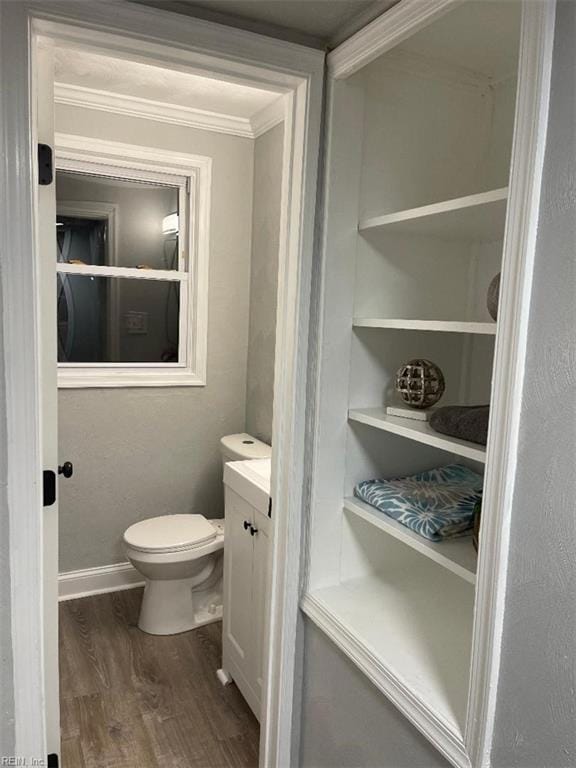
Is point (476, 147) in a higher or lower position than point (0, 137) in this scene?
higher

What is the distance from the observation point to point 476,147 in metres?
1.75

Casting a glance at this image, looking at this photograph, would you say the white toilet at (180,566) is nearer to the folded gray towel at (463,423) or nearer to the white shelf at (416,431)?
the white shelf at (416,431)

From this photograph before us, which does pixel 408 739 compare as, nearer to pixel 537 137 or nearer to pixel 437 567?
pixel 437 567

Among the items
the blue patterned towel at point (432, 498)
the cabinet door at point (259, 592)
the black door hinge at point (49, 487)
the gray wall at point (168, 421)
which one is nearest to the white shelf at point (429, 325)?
the blue patterned towel at point (432, 498)

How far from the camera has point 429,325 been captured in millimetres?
1355

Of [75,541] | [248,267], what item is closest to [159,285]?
[248,267]

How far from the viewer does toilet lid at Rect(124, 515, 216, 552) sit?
2.57 metres

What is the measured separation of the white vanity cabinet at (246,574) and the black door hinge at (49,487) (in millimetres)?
674

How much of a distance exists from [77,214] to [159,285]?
51 cm

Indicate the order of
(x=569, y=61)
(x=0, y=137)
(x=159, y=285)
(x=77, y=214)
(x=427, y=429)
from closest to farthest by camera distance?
1. (x=569, y=61)
2. (x=0, y=137)
3. (x=427, y=429)
4. (x=77, y=214)
5. (x=159, y=285)

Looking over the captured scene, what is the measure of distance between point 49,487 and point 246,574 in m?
0.91

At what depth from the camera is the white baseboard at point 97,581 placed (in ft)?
9.78

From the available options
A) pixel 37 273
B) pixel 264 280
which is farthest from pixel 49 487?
pixel 264 280

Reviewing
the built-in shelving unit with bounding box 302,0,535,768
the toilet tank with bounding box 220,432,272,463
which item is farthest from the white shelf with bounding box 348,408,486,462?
the toilet tank with bounding box 220,432,272,463
